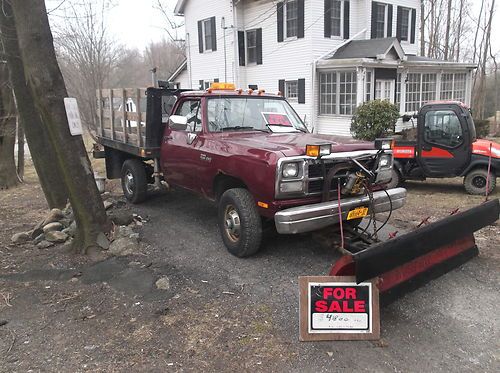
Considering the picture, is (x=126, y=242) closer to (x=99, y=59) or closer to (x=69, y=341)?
(x=69, y=341)

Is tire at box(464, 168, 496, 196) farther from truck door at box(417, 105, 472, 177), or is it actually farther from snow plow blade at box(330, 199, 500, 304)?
snow plow blade at box(330, 199, 500, 304)

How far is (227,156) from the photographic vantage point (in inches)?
209

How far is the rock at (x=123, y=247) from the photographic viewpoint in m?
5.58

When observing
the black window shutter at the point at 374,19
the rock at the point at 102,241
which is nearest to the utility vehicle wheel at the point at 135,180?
the rock at the point at 102,241

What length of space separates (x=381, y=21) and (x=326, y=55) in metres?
3.86

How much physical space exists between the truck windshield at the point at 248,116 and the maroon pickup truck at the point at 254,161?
0.01 meters

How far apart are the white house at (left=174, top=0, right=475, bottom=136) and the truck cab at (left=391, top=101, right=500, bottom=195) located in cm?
844

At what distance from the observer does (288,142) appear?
5.16 meters

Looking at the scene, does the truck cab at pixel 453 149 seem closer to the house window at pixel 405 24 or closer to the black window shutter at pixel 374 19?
the black window shutter at pixel 374 19

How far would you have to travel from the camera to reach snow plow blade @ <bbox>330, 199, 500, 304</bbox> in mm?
3480

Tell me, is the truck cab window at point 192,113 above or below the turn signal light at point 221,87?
below

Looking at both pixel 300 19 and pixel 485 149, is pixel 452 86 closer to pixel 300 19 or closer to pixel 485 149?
pixel 300 19

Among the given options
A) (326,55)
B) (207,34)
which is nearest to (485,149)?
(326,55)

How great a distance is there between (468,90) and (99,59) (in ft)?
59.1
